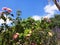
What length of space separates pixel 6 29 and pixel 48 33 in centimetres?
116

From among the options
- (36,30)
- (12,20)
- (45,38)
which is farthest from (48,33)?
(12,20)

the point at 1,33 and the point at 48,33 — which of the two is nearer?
the point at 1,33

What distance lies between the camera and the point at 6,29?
21.9 ft

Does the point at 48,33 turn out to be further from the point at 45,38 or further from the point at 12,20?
Answer: the point at 12,20

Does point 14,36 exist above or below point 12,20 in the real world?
below

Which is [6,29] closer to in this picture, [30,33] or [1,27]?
[1,27]

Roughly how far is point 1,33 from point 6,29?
167 millimetres

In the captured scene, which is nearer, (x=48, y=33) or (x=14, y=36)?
(x=14, y=36)

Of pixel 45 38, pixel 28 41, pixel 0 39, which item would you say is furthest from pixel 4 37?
pixel 45 38

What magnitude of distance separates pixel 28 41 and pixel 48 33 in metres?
Answer: 0.93

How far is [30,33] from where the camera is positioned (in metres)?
6.43

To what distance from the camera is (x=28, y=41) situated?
6.36 metres

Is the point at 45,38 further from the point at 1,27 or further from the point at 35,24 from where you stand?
the point at 1,27

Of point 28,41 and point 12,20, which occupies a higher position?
point 12,20
